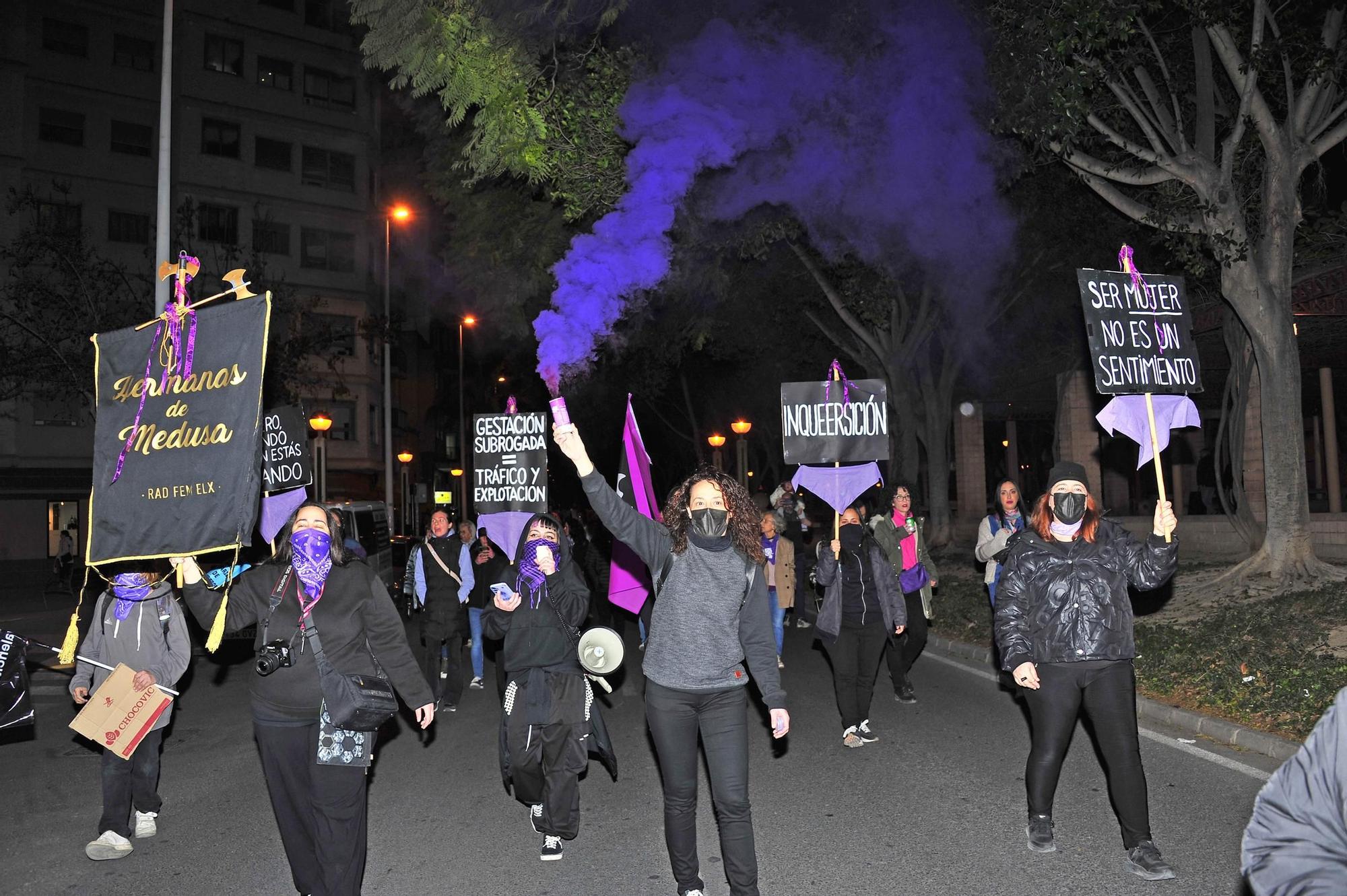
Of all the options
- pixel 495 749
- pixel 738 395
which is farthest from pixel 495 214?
pixel 738 395

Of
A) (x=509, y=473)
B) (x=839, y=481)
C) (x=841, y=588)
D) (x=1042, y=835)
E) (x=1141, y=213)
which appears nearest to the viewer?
(x=1042, y=835)

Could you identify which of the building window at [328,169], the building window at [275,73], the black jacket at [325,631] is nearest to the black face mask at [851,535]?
the black jacket at [325,631]

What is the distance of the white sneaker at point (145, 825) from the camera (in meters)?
6.08

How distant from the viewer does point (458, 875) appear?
17.2 ft

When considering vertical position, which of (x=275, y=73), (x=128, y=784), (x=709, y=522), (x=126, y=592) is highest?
(x=275, y=73)

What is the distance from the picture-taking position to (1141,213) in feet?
41.8

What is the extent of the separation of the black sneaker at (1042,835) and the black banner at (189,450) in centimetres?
391

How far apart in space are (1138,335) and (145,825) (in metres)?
6.49

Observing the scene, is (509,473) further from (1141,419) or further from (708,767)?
(708,767)

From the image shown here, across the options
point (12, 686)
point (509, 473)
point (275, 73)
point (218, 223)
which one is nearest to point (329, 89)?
point (275, 73)

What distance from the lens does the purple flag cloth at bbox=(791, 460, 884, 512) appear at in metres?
9.03

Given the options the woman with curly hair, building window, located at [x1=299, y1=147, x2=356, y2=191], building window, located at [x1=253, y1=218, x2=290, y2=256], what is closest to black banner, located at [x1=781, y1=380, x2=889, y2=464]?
the woman with curly hair

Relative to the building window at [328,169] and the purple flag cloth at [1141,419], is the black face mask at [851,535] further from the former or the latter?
the building window at [328,169]

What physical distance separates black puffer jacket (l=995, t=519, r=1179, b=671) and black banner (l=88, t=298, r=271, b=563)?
353 cm
